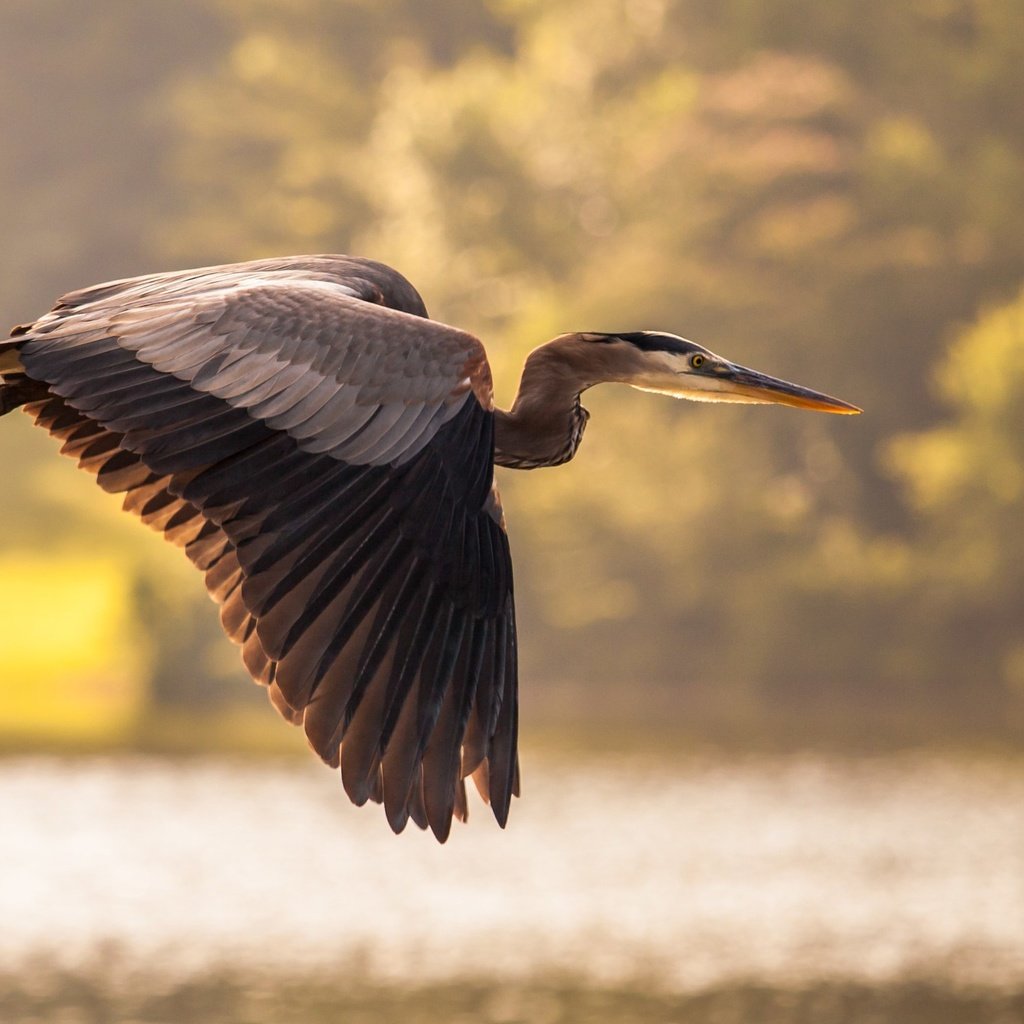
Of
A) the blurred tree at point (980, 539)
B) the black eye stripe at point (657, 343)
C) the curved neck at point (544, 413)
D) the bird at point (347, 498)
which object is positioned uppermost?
the blurred tree at point (980, 539)

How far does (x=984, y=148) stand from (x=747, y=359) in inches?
251

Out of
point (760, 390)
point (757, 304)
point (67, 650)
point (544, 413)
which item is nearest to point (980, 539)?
point (757, 304)

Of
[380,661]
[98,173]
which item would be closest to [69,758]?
[380,661]

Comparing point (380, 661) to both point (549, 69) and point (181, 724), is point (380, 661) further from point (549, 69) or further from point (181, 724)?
point (549, 69)

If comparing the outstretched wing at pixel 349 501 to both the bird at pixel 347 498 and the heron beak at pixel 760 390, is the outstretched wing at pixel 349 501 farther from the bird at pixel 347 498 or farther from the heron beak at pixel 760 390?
the heron beak at pixel 760 390

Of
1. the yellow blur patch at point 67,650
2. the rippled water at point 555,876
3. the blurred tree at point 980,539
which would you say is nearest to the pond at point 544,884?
the rippled water at point 555,876

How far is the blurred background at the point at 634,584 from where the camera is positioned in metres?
18.5

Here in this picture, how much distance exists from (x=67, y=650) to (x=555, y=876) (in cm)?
1841

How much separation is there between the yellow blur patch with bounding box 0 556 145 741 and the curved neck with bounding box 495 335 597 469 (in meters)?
24.6

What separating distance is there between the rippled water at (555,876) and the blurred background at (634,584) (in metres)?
→ 0.06

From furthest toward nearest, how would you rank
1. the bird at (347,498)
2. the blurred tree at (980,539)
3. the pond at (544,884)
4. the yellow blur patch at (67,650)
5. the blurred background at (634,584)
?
the yellow blur patch at (67,650), the blurred tree at (980,539), the blurred background at (634,584), the pond at (544,884), the bird at (347,498)

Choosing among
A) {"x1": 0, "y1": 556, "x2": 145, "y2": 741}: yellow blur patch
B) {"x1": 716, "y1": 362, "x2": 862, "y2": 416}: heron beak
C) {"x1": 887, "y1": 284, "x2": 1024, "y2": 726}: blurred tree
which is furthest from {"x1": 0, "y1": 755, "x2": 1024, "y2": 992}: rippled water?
{"x1": 716, "y1": 362, "x2": 862, "y2": 416}: heron beak

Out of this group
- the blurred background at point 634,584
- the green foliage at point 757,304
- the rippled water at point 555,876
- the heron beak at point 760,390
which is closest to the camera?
the heron beak at point 760,390

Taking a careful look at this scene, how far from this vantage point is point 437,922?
758 inches
